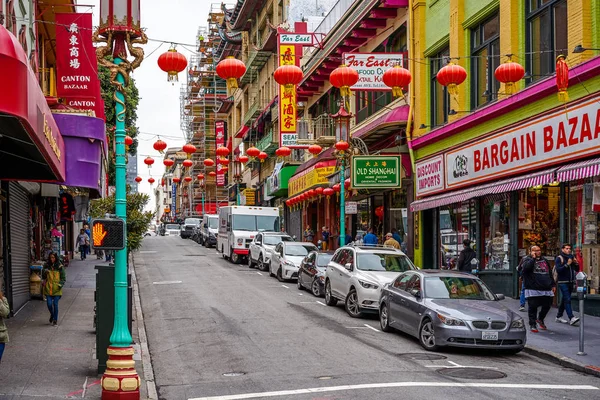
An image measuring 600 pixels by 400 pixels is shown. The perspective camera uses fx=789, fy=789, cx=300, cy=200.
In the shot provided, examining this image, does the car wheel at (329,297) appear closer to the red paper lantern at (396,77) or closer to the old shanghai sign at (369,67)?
the red paper lantern at (396,77)

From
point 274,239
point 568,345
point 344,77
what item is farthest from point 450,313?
point 274,239

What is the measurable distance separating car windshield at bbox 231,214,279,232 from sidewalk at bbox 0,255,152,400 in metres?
17.2

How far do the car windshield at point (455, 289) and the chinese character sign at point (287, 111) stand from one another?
25656 millimetres

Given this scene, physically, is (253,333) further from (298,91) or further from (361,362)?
(298,91)

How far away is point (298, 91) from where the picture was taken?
151 feet

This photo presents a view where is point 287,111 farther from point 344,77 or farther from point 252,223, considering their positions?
point 344,77

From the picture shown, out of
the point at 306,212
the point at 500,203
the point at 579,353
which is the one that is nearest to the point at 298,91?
the point at 306,212

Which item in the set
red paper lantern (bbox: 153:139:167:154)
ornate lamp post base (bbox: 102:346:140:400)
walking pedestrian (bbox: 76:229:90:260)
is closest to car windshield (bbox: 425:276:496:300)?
ornate lamp post base (bbox: 102:346:140:400)

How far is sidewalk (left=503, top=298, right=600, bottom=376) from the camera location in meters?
13.4

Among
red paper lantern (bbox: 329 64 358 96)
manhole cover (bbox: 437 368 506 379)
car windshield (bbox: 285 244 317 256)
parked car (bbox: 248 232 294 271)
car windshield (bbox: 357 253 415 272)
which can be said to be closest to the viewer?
manhole cover (bbox: 437 368 506 379)

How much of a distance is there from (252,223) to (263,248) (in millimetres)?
5149

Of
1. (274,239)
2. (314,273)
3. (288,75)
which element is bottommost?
(314,273)

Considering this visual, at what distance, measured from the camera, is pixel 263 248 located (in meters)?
34.6

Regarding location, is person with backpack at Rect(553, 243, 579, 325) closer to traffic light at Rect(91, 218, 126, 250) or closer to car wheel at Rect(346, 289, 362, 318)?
car wheel at Rect(346, 289, 362, 318)
